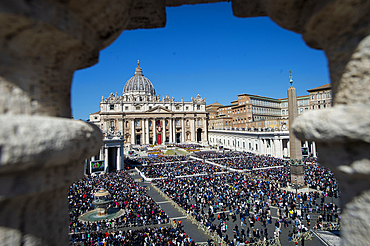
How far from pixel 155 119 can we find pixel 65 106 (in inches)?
2945

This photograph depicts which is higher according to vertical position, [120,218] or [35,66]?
[35,66]

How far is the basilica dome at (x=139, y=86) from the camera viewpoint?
95812 mm

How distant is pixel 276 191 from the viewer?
2089 cm

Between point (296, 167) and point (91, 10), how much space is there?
22.3 m

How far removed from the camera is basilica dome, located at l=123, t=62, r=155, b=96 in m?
95.8

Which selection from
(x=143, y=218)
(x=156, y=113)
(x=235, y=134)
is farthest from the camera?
(x=156, y=113)

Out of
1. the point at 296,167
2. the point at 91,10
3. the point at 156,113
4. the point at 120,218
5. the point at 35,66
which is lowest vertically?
the point at 120,218

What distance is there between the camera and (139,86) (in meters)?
96.4

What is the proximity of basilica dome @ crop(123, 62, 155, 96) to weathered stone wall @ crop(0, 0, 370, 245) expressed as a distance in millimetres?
93481

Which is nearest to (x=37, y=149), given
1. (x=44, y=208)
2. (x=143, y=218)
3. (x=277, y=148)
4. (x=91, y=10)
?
(x=44, y=208)

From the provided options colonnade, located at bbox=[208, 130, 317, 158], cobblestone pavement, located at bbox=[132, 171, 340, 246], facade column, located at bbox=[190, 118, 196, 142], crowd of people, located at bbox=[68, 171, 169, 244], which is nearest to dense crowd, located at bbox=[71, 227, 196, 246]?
crowd of people, located at bbox=[68, 171, 169, 244]

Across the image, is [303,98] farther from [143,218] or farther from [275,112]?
[143,218]

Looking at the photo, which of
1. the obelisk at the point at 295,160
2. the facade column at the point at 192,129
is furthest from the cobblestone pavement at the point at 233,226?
the facade column at the point at 192,129

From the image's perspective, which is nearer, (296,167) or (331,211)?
(331,211)
